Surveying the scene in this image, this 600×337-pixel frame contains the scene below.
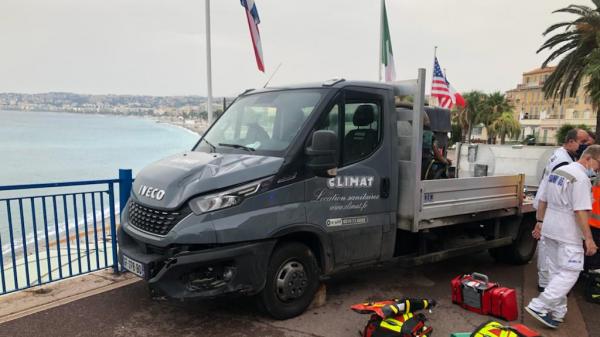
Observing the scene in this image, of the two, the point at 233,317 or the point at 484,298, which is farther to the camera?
the point at 484,298

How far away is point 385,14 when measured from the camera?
1356 cm

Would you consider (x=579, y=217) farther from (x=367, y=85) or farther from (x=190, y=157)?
(x=190, y=157)

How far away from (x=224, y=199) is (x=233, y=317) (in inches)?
51.7

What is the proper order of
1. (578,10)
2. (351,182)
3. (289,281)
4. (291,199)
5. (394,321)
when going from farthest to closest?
1. (578,10)
2. (351,182)
3. (289,281)
4. (291,199)
5. (394,321)

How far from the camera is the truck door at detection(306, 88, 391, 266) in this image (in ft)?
13.7

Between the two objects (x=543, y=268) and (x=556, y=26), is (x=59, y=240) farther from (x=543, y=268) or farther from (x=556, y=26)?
(x=556, y=26)

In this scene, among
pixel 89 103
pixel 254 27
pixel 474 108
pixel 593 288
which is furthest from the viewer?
pixel 89 103

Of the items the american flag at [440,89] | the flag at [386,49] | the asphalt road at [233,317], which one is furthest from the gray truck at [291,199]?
the flag at [386,49]

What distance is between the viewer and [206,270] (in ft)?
12.1

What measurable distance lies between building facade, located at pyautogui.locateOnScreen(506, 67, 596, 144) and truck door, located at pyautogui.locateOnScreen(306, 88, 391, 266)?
7146 centimetres

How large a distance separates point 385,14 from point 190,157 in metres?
11.0

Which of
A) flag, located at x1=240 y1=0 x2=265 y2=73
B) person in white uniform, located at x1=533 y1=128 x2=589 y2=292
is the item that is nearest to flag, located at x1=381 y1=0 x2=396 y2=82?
flag, located at x1=240 y1=0 x2=265 y2=73

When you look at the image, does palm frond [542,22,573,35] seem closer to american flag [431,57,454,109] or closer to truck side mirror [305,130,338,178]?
american flag [431,57,454,109]

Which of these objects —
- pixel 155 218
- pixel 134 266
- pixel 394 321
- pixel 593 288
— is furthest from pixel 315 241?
pixel 593 288
